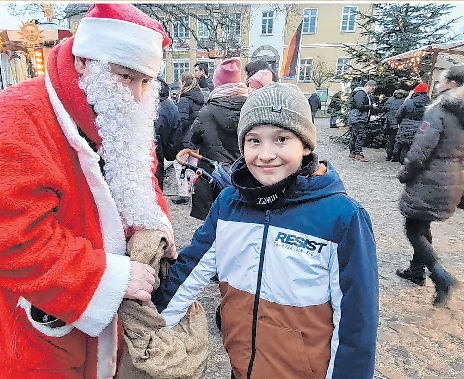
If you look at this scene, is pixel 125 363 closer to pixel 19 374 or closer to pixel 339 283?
pixel 19 374

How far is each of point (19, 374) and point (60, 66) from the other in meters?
1.05

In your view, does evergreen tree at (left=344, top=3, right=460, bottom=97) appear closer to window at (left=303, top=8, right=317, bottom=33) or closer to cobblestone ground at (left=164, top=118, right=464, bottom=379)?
cobblestone ground at (left=164, top=118, right=464, bottom=379)

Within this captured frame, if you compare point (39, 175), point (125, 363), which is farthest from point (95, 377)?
point (39, 175)

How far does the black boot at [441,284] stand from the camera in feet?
10.9

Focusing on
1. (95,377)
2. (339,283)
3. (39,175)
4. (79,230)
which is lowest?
(95,377)

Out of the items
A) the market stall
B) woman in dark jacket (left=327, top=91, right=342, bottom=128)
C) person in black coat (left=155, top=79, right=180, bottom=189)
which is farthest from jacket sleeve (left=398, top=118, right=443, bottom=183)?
woman in dark jacket (left=327, top=91, right=342, bottom=128)

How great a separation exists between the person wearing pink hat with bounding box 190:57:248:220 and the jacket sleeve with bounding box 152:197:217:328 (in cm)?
176

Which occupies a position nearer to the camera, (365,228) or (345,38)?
(365,228)

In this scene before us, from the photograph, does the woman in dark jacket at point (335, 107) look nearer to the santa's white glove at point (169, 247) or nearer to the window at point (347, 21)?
the santa's white glove at point (169, 247)

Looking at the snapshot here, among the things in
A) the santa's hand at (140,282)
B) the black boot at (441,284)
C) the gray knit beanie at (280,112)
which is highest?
the gray knit beanie at (280,112)

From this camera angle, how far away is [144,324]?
1.20m

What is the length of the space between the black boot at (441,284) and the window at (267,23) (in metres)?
30.8

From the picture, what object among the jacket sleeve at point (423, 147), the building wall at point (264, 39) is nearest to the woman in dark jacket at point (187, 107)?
the jacket sleeve at point (423, 147)

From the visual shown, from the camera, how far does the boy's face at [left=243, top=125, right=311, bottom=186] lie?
1.30m
